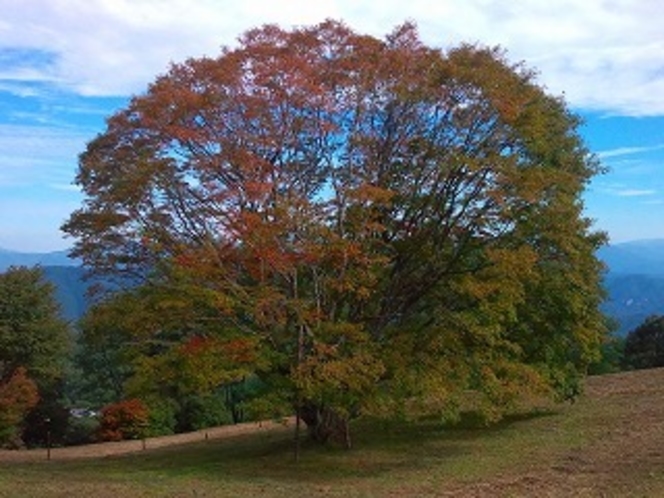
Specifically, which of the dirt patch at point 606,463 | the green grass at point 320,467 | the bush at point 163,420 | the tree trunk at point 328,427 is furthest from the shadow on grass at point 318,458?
the bush at point 163,420

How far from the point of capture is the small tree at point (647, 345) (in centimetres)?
4829

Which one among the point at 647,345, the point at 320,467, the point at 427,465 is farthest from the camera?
the point at 647,345

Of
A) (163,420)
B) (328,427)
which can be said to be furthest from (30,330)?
(328,427)

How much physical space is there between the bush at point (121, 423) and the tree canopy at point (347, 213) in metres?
19.0

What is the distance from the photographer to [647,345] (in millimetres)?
49875

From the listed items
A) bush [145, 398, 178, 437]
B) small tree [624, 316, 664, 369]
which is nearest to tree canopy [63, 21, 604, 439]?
bush [145, 398, 178, 437]

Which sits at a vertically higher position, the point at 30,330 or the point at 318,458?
the point at 30,330

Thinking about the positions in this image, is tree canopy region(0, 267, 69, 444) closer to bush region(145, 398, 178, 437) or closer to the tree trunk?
bush region(145, 398, 178, 437)

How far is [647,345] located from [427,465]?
3867cm

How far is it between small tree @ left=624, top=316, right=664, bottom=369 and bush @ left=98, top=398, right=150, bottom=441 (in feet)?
101

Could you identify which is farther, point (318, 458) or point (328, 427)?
point (328, 427)

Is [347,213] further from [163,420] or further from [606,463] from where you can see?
[163,420]

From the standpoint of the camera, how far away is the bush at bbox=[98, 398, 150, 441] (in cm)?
3481

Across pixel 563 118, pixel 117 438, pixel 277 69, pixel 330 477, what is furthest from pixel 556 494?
pixel 117 438
